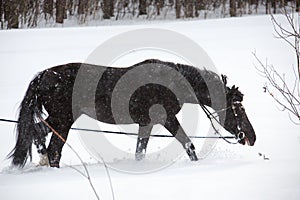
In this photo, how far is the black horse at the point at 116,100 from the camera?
4918 millimetres

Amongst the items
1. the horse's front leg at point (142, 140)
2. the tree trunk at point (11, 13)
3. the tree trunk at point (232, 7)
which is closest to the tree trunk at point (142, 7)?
the tree trunk at point (232, 7)

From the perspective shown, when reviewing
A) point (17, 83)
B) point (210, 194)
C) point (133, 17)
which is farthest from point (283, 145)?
point (133, 17)

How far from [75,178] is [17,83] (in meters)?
6.74

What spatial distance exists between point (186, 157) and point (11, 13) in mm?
11562

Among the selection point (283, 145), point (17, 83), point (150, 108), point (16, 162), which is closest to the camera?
point (16, 162)

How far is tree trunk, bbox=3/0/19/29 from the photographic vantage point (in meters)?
14.8

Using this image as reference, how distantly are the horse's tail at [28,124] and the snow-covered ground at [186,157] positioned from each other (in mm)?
186

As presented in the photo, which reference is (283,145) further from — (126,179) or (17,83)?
(17,83)

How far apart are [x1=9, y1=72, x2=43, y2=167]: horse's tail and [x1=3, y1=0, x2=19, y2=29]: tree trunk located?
36.0 ft

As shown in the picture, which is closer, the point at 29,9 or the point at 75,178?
the point at 75,178

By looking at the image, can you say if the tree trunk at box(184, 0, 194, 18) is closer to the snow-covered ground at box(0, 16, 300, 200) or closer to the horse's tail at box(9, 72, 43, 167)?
the snow-covered ground at box(0, 16, 300, 200)

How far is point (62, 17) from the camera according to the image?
17812 millimetres

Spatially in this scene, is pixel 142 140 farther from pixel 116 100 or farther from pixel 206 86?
pixel 206 86

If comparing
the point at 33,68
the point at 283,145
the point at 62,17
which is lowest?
the point at 283,145
